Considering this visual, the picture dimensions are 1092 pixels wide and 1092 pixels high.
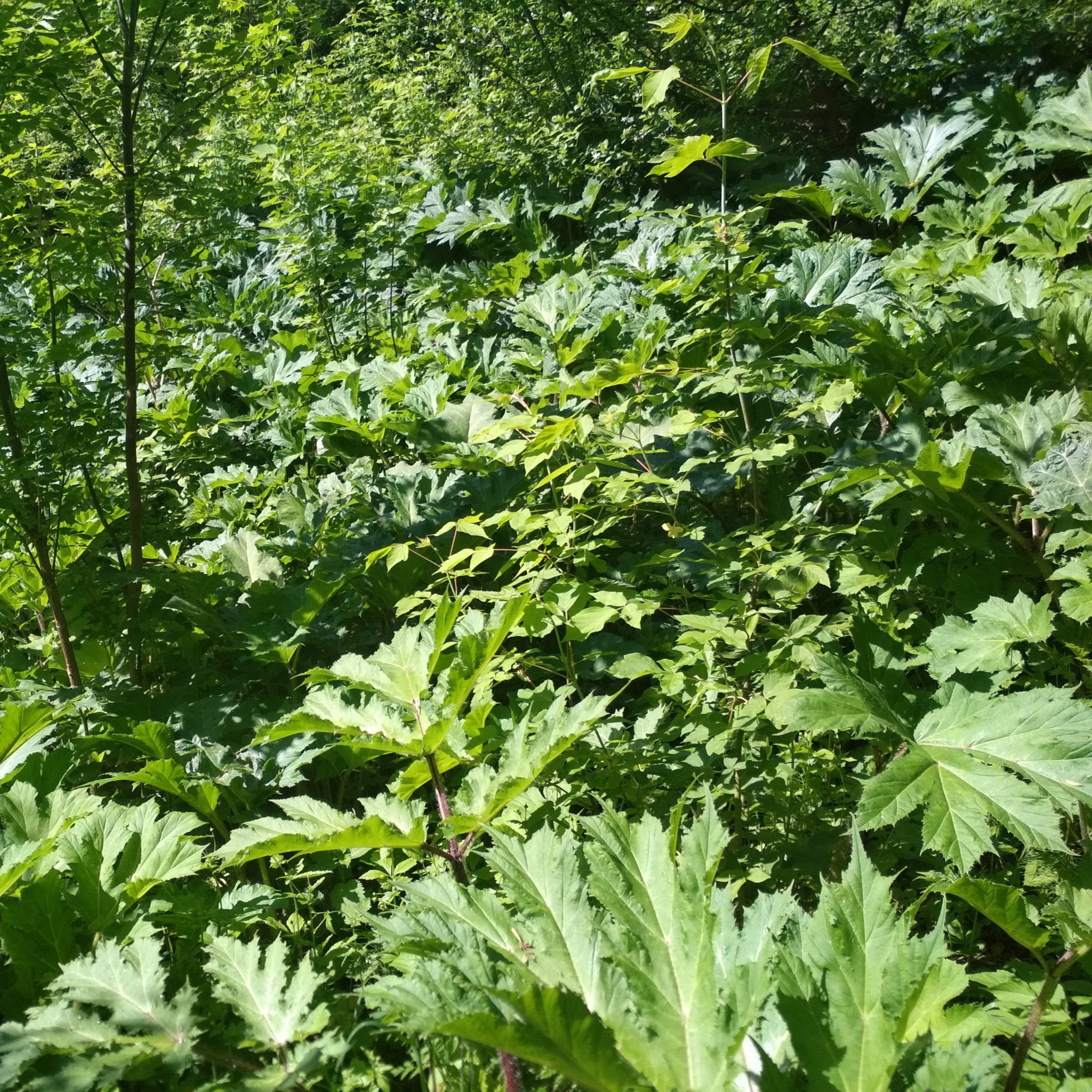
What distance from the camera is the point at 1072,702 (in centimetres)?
134

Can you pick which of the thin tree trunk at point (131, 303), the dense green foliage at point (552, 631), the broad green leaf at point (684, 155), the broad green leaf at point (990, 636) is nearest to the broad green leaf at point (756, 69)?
the dense green foliage at point (552, 631)

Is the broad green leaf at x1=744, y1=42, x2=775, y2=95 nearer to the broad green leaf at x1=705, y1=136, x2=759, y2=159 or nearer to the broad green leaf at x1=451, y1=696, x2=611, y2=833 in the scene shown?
the broad green leaf at x1=705, y1=136, x2=759, y2=159

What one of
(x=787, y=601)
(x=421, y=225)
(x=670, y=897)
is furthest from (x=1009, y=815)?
(x=421, y=225)

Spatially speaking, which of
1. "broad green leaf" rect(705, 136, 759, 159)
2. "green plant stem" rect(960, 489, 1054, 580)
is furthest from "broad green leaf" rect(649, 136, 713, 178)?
"green plant stem" rect(960, 489, 1054, 580)

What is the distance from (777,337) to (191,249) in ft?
10.3

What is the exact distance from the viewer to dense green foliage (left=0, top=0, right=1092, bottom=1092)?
1.16 m

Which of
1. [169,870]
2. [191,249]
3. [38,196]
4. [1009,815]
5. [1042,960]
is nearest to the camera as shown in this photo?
[1042,960]

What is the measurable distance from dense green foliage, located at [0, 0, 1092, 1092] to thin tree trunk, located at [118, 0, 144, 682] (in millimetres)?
26

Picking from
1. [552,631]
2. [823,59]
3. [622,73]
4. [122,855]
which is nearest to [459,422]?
[552,631]

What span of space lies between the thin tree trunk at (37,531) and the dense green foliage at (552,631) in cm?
2

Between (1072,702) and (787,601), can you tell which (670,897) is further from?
(787,601)

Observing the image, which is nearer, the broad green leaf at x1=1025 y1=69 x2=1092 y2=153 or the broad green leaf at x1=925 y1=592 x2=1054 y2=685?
the broad green leaf at x1=925 y1=592 x2=1054 y2=685

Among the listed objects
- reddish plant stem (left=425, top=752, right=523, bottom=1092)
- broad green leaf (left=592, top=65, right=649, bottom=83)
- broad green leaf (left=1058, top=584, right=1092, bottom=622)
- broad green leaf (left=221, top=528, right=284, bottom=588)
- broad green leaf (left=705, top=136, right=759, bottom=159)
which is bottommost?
reddish plant stem (left=425, top=752, right=523, bottom=1092)

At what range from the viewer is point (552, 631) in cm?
246
